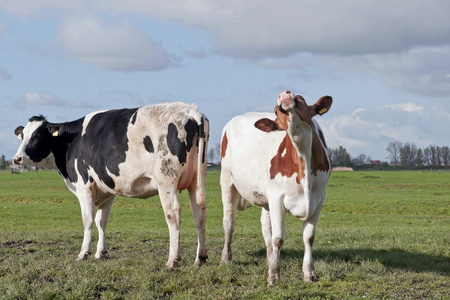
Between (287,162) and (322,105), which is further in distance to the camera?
(287,162)

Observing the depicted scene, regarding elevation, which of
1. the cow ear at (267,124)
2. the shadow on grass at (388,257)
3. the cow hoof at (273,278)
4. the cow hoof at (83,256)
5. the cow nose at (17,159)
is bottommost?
the shadow on grass at (388,257)

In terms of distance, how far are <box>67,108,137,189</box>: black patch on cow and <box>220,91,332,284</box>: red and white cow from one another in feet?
8.15

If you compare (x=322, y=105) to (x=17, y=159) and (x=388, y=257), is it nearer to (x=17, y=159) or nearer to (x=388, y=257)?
(x=388, y=257)

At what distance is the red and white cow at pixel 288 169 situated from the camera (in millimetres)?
7617

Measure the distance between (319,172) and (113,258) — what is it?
4957mm

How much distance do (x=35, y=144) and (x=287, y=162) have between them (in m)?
6.58

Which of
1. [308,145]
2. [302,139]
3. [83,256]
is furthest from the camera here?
[83,256]

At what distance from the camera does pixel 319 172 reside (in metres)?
8.16

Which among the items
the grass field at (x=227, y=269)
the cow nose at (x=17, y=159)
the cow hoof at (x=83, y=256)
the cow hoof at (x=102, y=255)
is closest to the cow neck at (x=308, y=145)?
the grass field at (x=227, y=269)

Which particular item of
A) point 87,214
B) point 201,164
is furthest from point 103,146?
point 201,164

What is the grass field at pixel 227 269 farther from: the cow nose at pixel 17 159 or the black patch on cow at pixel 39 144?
the black patch on cow at pixel 39 144

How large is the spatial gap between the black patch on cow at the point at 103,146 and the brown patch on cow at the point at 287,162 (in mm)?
3228

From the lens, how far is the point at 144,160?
9734mm

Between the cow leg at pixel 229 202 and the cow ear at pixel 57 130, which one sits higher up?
the cow ear at pixel 57 130
